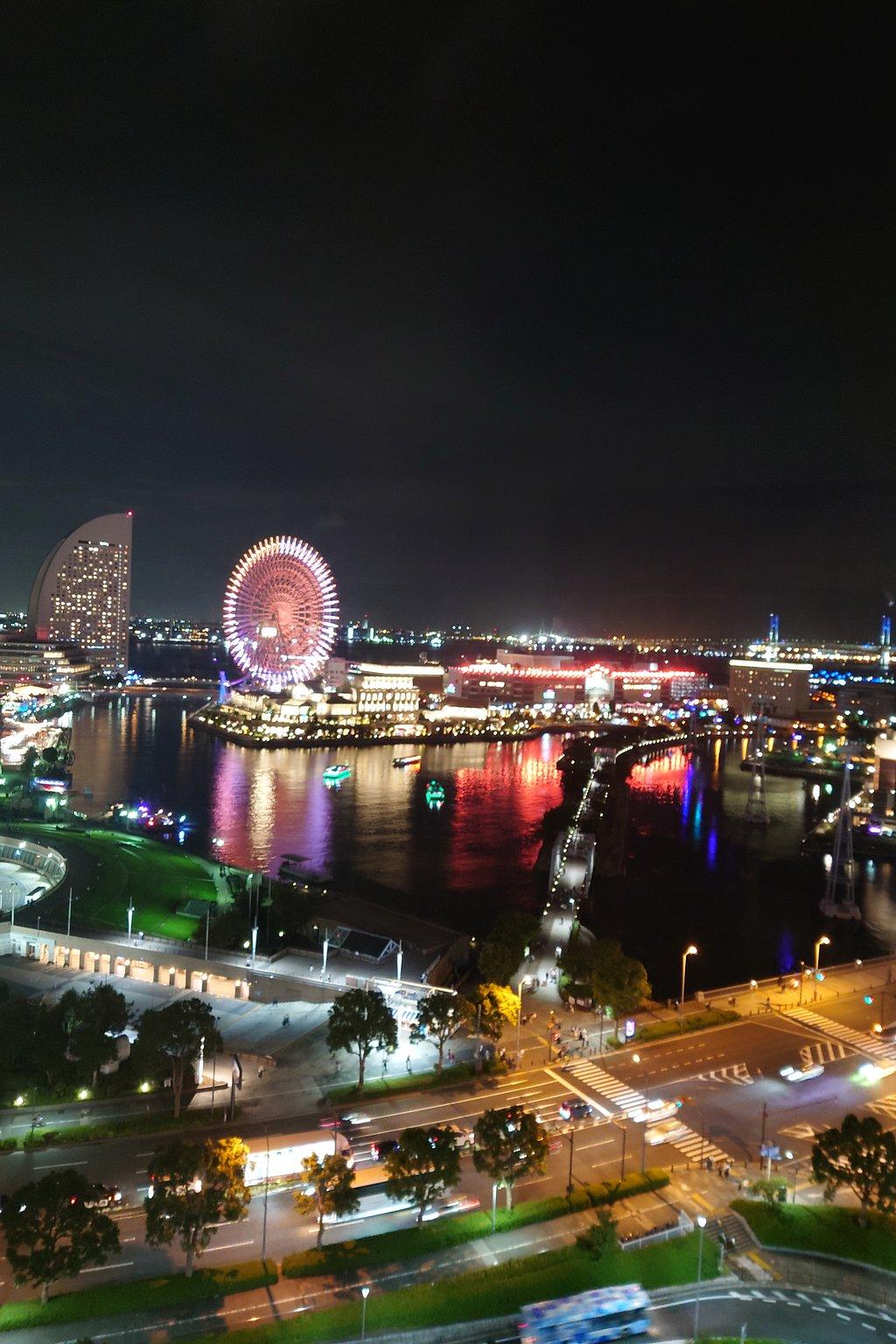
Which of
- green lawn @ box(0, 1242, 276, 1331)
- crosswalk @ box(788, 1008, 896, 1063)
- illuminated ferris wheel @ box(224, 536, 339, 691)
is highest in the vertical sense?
illuminated ferris wheel @ box(224, 536, 339, 691)

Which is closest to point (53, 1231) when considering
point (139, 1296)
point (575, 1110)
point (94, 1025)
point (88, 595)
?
point (139, 1296)

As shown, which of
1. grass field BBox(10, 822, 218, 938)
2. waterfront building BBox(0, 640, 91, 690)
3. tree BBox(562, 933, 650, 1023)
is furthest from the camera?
waterfront building BBox(0, 640, 91, 690)

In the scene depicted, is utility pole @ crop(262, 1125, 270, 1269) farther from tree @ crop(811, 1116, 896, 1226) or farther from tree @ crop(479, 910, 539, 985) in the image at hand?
tree @ crop(811, 1116, 896, 1226)

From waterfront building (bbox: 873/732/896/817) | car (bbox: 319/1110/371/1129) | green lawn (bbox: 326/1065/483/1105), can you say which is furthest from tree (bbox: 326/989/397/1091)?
waterfront building (bbox: 873/732/896/817)

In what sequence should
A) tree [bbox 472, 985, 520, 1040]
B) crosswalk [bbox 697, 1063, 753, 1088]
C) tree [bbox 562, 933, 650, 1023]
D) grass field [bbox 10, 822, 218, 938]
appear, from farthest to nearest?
grass field [bbox 10, 822, 218, 938] → tree [bbox 562, 933, 650, 1023] → tree [bbox 472, 985, 520, 1040] → crosswalk [bbox 697, 1063, 753, 1088]

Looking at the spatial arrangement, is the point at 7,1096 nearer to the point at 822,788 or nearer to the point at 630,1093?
the point at 630,1093

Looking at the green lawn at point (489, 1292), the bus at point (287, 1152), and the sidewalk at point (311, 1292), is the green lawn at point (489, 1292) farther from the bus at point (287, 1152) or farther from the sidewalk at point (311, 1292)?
the bus at point (287, 1152)

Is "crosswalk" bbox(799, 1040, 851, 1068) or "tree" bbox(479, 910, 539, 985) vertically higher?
"tree" bbox(479, 910, 539, 985)
